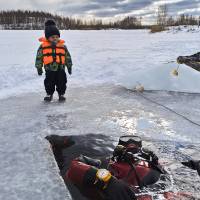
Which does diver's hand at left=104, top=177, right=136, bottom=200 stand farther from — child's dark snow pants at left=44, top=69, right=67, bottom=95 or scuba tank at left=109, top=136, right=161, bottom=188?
child's dark snow pants at left=44, top=69, right=67, bottom=95

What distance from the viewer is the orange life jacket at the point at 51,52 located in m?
5.80

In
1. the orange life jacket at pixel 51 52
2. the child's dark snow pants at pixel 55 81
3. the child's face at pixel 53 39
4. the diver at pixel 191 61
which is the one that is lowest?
the child's dark snow pants at pixel 55 81

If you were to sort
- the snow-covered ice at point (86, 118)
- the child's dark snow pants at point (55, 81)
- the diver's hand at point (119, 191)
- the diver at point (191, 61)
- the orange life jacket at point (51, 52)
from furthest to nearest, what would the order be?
the diver at point (191, 61) < the child's dark snow pants at point (55, 81) < the orange life jacket at point (51, 52) < the snow-covered ice at point (86, 118) < the diver's hand at point (119, 191)

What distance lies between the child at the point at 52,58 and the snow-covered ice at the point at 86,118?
32 centimetres

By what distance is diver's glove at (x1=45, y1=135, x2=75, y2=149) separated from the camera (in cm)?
386

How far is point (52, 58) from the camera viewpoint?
19.2 ft

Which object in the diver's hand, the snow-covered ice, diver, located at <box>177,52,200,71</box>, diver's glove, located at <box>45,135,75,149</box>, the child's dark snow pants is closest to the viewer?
the diver's hand

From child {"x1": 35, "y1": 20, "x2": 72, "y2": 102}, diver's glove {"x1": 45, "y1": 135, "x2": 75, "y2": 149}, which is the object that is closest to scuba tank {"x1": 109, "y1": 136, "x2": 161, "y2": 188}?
diver's glove {"x1": 45, "y1": 135, "x2": 75, "y2": 149}

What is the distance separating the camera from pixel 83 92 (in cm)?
659

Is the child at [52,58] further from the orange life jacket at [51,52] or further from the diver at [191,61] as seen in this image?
the diver at [191,61]

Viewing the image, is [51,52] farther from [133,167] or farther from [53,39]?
[133,167]

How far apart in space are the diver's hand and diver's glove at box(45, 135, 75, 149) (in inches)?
54.4

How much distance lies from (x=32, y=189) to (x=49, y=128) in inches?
65.4

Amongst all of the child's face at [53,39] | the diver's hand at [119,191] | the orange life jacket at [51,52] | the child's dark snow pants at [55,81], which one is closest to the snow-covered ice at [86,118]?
the child's dark snow pants at [55,81]
